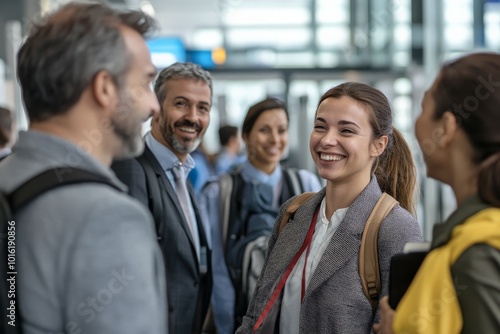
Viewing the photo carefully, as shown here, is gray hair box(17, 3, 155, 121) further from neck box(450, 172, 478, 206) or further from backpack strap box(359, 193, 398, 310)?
backpack strap box(359, 193, 398, 310)

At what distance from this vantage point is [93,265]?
1376 millimetres

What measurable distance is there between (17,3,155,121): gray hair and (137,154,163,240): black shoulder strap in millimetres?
1469

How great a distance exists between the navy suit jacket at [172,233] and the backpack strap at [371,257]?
0.93 metres

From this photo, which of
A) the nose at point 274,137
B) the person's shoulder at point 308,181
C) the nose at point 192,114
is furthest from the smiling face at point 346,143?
the nose at point 274,137

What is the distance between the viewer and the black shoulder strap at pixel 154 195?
9.88ft

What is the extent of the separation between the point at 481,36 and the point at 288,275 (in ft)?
22.0

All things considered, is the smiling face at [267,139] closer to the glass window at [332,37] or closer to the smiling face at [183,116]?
the smiling face at [183,116]

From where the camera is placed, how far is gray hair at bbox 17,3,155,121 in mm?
1498

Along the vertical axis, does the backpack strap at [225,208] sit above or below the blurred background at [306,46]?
below

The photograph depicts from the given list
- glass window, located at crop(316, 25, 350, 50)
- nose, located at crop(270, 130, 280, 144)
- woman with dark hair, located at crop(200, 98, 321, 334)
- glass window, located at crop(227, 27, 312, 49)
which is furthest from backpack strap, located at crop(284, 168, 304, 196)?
glass window, located at crop(316, 25, 350, 50)

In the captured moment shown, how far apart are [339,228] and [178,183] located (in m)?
1.06

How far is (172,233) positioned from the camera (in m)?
3.05

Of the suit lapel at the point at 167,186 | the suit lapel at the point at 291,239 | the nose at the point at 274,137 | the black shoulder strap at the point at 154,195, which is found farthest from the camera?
the nose at the point at 274,137

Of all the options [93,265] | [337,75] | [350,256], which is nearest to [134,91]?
[93,265]
